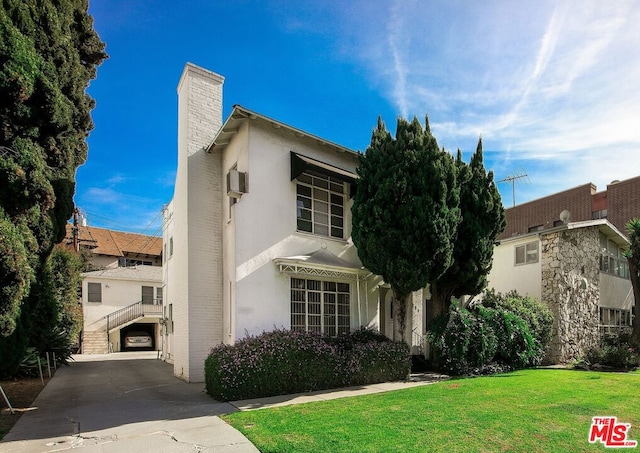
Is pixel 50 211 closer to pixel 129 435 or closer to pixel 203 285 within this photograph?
pixel 203 285

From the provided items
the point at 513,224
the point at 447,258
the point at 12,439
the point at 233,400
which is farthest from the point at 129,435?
the point at 513,224

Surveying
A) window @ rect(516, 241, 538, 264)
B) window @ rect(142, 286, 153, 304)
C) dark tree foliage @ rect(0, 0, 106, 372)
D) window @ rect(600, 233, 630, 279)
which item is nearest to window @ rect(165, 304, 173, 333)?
dark tree foliage @ rect(0, 0, 106, 372)

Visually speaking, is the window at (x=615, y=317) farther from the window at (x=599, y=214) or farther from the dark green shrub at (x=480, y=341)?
the window at (x=599, y=214)

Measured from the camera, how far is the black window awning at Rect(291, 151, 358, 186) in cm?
1161

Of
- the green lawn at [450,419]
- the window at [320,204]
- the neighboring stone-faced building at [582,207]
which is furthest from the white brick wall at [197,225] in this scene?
the neighboring stone-faced building at [582,207]

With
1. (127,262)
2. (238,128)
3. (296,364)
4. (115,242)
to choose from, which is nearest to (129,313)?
(127,262)

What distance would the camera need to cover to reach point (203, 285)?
12.1m

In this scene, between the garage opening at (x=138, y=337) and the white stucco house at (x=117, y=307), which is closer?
the white stucco house at (x=117, y=307)

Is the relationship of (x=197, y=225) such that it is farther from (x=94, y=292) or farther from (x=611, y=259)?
(x=94, y=292)

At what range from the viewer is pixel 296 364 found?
32.0ft

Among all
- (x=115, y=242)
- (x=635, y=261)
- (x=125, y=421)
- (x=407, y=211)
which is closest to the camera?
(x=125, y=421)

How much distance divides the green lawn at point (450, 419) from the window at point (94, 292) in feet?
81.1

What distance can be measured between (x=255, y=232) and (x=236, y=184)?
1408mm

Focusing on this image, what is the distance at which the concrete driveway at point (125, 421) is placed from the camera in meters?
5.93
